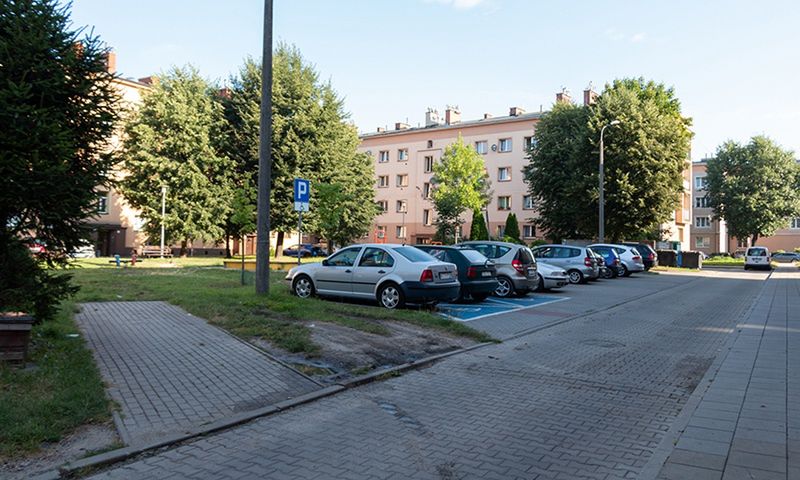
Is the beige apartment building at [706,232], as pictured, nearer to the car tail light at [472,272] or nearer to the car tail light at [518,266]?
the car tail light at [518,266]

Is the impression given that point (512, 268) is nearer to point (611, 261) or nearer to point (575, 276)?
point (575, 276)

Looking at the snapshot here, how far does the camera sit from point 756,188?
6372 centimetres

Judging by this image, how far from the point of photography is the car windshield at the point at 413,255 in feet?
42.0

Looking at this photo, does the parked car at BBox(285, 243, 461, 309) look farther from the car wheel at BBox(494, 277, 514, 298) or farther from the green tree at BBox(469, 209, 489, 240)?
the green tree at BBox(469, 209, 489, 240)

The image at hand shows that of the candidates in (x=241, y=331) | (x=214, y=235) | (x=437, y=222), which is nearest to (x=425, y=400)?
(x=241, y=331)

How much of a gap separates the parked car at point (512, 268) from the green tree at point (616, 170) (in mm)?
22903

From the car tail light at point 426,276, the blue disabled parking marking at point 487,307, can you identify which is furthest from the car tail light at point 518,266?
the car tail light at point 426,276

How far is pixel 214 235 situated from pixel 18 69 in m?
34.7

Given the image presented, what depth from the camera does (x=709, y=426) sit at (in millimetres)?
5309

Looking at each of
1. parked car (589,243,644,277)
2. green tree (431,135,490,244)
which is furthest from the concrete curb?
green tree (431,135,490,244)

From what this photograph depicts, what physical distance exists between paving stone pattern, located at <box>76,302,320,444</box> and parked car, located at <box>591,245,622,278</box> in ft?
79.0

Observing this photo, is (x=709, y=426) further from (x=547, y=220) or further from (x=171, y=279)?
(x=547, y=220)

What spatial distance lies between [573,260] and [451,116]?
4627 cm

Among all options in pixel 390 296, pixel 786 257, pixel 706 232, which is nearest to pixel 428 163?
pixel 786 257
